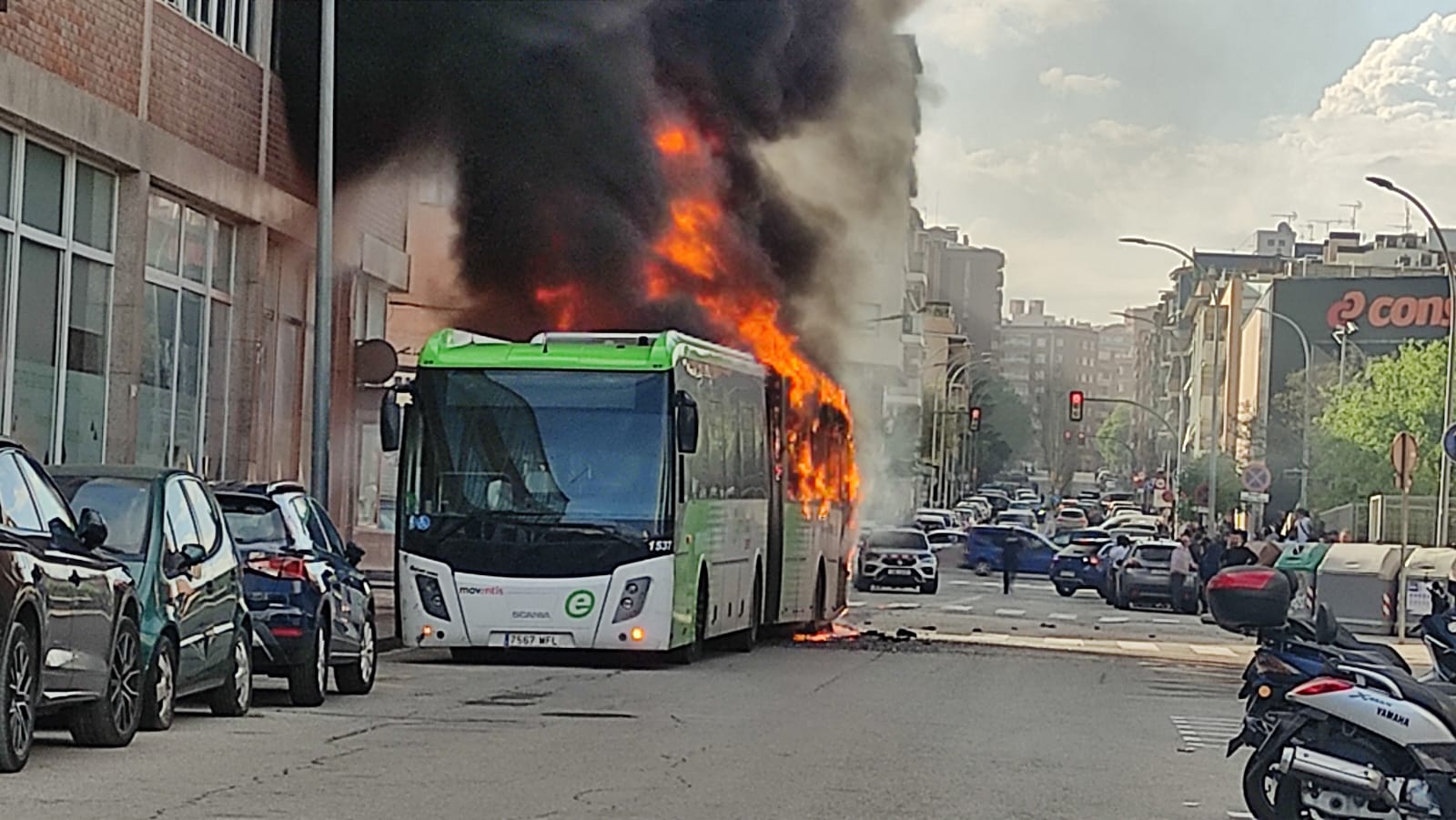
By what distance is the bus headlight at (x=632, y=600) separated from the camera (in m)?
20.8

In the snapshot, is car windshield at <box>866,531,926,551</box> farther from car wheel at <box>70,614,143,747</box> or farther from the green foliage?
the green foliage

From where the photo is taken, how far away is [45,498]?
1218 cm

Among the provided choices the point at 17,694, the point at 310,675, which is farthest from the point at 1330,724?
the point at 310,675

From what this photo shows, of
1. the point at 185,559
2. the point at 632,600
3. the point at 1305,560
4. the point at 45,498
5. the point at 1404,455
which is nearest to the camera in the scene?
the point at 45,498

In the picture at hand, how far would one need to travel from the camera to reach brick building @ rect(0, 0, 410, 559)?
23.7 meters

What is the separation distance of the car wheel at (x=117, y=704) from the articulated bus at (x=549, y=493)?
7.69 meters

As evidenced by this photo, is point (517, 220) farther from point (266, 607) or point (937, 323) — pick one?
point (937, 323)

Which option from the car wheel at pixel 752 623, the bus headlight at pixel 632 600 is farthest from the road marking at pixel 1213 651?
the bus headlight at pixel 632 600

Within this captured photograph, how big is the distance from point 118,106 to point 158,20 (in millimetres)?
1889

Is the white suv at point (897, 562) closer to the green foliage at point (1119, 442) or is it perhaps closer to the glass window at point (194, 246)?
the glass window at point (194, 246)

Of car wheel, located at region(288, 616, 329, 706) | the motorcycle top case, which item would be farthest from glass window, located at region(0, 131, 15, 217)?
the motorcycle top case

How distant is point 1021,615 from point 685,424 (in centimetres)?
2041

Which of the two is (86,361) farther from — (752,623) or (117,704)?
(117,704)

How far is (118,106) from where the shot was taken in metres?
25.6
